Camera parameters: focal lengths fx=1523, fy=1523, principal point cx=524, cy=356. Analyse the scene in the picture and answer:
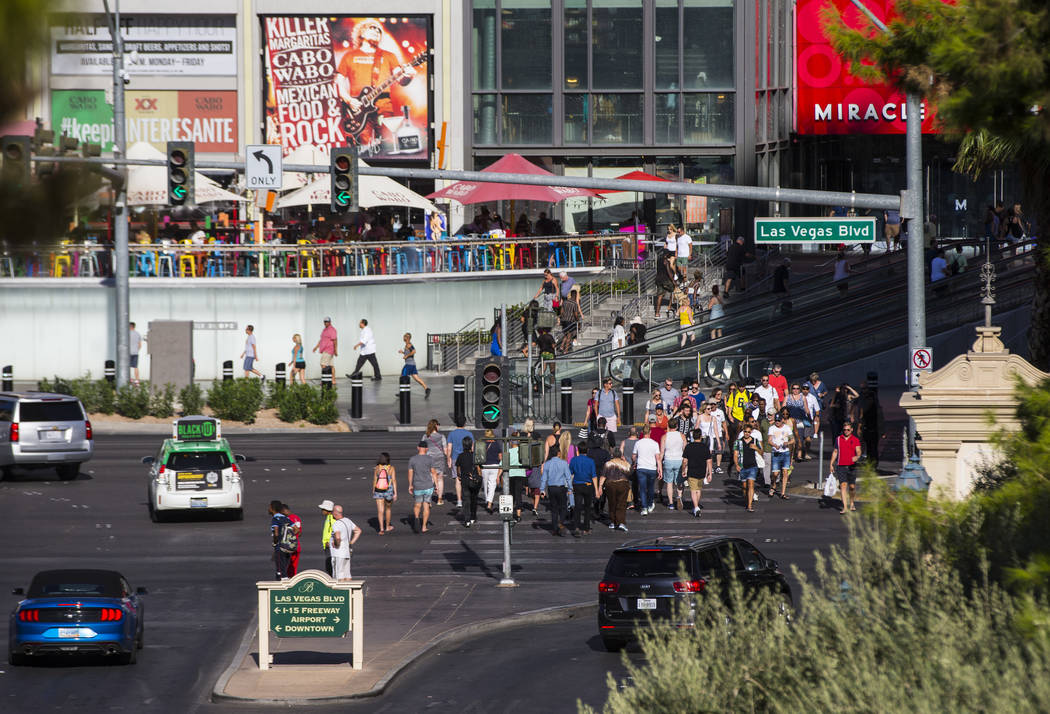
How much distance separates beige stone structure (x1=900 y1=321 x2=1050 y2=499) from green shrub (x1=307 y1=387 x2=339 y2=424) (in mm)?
20025

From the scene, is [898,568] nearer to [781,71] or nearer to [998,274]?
[998,274]

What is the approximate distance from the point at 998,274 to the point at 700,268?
10.3m

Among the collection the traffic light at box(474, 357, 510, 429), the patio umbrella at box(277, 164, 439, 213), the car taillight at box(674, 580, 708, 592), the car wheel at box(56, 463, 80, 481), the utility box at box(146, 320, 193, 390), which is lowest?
the car taillight at box(674, 580, 708, 592)

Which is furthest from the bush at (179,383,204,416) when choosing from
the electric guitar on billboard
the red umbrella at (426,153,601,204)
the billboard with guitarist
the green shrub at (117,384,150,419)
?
the electric guitar on billboard

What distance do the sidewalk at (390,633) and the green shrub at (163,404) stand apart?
1640 centimetres

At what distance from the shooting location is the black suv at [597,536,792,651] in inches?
703

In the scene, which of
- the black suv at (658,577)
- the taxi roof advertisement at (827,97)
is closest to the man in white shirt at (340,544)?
the black suv at (658,577)

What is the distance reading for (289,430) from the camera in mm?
36938

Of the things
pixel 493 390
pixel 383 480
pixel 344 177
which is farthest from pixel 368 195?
pixel 493 390

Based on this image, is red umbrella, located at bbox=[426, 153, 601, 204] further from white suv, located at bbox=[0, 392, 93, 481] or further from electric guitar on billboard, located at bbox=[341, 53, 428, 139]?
white suv, located at bbox=[0, 392, 93, 481]

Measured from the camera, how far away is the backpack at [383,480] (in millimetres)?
24859

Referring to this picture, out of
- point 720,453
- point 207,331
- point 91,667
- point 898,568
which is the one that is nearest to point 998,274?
point 720,453

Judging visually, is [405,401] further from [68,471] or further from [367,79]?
[367,79]

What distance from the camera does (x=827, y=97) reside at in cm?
5591
